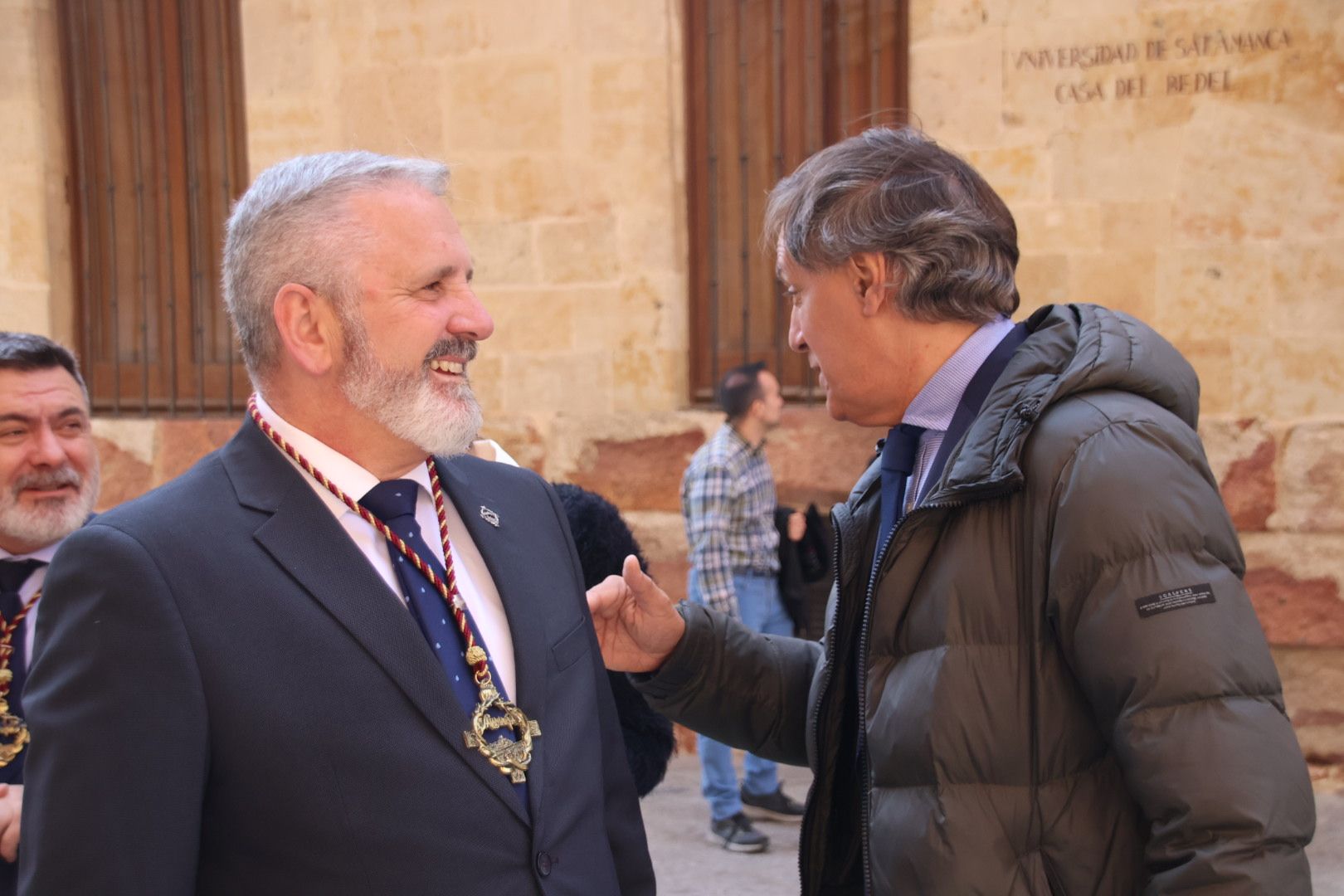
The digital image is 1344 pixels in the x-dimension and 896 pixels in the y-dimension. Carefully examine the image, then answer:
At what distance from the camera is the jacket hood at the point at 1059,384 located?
1723 mm

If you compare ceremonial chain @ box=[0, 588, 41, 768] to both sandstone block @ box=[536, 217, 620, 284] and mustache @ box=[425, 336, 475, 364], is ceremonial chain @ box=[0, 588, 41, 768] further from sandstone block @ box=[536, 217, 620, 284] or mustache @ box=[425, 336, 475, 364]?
sandstone block @ box=[536, 217, 620, 284]

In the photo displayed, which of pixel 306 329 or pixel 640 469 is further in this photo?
pixel 640 469

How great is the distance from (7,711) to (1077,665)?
1.82m

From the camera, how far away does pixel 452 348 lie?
5.91ft

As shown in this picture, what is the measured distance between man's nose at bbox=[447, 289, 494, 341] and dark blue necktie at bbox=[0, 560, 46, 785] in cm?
102

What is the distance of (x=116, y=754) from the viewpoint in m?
1.39

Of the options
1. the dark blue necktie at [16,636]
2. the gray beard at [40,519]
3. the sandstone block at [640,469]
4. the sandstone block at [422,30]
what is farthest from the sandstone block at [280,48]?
the dark blue necktie at [16,636]

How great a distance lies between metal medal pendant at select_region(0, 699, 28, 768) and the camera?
2.18m

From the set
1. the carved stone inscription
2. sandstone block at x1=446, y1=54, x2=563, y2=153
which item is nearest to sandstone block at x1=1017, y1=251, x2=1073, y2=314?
the carved stone inscription

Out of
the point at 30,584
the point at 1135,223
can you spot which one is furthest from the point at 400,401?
the point at 1135,223

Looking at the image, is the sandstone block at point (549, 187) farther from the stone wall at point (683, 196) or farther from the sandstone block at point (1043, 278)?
the sandstone block at point (1043, 278)

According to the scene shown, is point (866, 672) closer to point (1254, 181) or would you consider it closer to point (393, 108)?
point (1254, 181)

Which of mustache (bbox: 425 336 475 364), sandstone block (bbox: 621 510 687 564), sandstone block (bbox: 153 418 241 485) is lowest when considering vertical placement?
sandstone block (bbox: 621 510 687 564)

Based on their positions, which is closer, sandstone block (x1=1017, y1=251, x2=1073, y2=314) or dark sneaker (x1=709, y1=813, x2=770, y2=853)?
dark sneaker (x1=709, y1=813, x2=770, y2=853)
